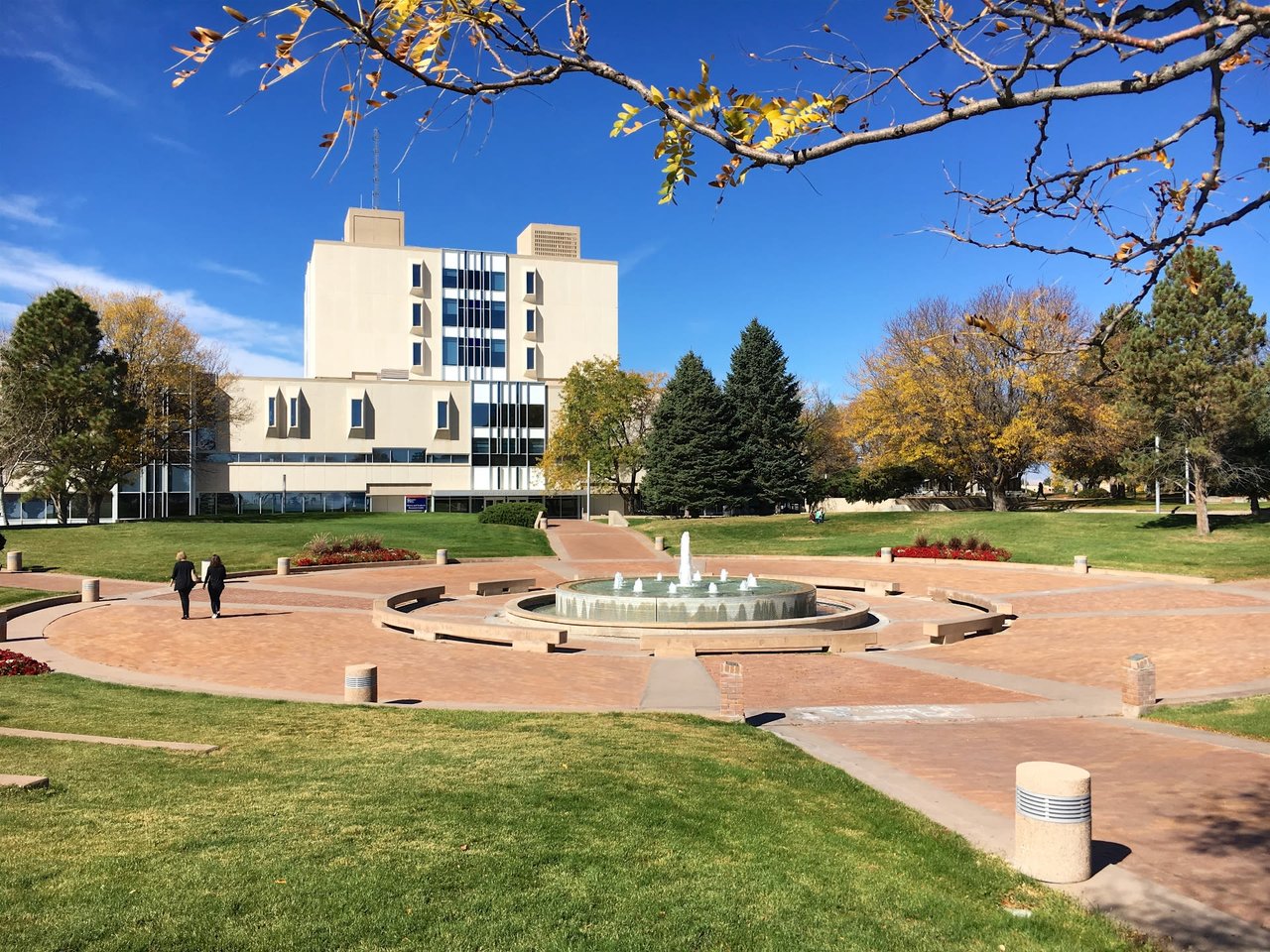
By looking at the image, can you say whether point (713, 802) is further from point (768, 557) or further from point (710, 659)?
point (768, 557)

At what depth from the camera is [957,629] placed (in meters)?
19.1

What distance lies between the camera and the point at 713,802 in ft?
26.0

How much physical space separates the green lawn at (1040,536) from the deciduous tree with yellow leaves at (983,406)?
4.09 metres

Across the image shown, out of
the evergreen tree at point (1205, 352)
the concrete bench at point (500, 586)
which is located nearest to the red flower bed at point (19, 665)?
the concrete bench at point (500, 586)

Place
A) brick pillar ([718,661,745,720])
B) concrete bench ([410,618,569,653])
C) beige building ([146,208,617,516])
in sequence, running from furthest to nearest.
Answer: beige building ([146,208,617,516]), concrete bench ([410,618,569,653]), brick pillar ([718,661,745,720])

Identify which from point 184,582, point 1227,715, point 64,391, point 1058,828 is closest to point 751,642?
point 1227,715

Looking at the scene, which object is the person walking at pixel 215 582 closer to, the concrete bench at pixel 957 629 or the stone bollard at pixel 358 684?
the stone bollard at pixel 358 684

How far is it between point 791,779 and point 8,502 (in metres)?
70.9

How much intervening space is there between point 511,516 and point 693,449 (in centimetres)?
1613

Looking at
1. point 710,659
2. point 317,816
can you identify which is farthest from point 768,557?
point 317,816

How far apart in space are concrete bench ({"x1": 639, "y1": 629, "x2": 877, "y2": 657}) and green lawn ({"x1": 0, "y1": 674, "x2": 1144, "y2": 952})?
7376mm

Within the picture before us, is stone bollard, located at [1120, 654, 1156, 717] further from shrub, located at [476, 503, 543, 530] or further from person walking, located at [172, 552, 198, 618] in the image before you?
shrub, located at [476, 503, 543, 530]

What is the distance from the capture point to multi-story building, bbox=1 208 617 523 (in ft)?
230

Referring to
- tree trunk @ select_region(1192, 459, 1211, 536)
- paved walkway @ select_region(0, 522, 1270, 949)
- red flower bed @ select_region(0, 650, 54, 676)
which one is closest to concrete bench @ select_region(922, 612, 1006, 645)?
paved walkway @ select_region(0, 522, 1270, 949)
